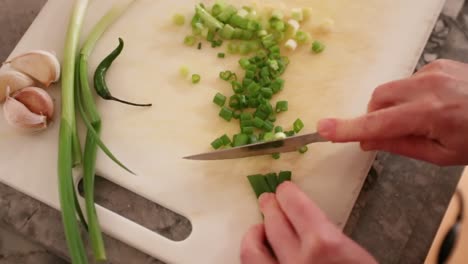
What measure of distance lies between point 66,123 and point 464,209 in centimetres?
132

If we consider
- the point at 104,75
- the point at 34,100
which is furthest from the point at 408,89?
the point at 34,100

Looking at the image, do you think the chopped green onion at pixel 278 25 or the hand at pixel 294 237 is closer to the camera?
the hand at pixel 294 237

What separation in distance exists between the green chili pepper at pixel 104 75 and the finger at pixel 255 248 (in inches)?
18.7

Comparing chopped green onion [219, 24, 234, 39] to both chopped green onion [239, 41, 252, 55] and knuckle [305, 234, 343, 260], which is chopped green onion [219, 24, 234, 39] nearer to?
chopped green onion [239, 41, 252, 55]

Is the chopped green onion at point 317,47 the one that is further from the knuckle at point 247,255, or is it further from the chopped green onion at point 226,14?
the knuckle at point 247,255

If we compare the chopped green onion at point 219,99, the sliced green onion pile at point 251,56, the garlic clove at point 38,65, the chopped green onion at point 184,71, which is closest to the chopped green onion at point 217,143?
the sliced green onion pile at point 251,56

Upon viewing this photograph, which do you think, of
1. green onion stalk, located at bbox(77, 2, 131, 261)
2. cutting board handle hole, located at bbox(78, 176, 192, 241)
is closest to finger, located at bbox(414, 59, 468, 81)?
cutting board handle hole, located at bbox(78, 176, 192, 241)

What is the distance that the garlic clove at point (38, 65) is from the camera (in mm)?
1431

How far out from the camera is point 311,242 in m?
1.06

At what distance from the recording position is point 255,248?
1151 mm

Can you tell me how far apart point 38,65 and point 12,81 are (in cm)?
7

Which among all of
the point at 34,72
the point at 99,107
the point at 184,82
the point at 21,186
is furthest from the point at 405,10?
the point at 21,186

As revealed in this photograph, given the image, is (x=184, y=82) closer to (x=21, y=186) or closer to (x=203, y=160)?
(x=203, y=160)

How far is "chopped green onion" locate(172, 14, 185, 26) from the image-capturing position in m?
1.53
